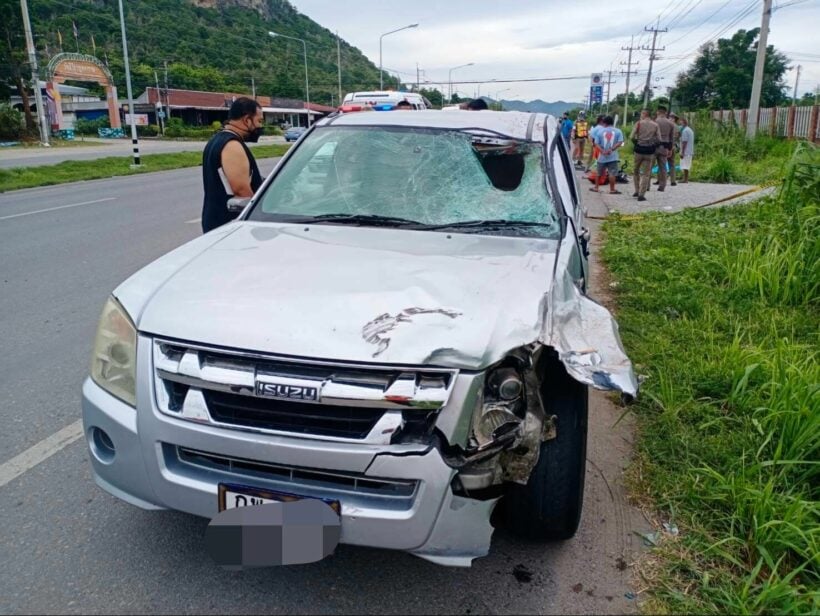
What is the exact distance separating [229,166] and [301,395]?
3109mm

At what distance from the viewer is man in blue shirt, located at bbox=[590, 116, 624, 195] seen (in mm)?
13867

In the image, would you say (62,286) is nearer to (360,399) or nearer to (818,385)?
(360,399)

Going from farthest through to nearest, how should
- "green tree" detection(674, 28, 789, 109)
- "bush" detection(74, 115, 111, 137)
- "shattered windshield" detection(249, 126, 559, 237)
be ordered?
"bush" detection(74, 115, 111, 137) → "green tree" detection(674, 28, 789, 109) → "shattered windshield" detection(249, 126, 559, 237)

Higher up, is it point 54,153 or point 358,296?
point 358,296

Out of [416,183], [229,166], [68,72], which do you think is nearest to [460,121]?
[416,183]

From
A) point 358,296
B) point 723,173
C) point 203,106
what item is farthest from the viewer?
point 203,106

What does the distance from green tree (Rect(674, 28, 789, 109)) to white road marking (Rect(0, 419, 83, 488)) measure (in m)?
56.8

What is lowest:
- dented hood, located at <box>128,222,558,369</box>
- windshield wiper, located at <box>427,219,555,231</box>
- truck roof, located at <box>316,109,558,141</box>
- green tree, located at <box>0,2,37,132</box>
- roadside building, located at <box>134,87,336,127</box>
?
dented hood, located at <box>128,222,558,369</box>

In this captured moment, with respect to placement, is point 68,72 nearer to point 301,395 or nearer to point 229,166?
→ point 229,166

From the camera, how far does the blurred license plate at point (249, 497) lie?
2.05 metres

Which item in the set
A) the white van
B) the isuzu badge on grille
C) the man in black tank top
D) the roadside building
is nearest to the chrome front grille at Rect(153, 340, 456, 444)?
the isuzu badge on grille

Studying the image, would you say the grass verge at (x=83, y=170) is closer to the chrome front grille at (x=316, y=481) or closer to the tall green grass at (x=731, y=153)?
the chrome front grille at (x=316, y=481)

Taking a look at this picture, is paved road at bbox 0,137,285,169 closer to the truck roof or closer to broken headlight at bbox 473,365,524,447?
the truck roof

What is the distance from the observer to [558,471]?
244 centimetres
